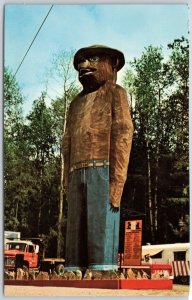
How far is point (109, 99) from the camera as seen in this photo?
4258mm

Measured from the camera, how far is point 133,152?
420 centimetres

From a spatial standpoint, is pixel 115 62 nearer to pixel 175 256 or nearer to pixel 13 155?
pixel 13 155

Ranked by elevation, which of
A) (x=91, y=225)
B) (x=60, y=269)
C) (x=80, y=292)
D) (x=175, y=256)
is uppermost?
(x=91, y=225)

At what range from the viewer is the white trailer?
4082 millimetres

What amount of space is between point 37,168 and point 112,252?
0.81 m

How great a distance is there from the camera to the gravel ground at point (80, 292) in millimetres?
4051

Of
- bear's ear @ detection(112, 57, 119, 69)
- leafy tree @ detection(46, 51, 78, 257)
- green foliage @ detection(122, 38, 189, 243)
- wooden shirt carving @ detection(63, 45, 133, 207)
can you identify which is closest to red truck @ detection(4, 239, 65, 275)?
leafy tree @ detection(46, 51, 78, 257)

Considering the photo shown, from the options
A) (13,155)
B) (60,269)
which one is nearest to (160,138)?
(13,155)

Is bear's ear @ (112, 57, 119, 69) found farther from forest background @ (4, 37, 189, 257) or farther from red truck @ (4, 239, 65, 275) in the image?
red truck @ (4, 239, 65, 275)

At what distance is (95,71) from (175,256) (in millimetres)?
1425

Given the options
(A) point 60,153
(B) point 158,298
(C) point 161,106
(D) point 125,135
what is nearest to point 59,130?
(A) point 60,153

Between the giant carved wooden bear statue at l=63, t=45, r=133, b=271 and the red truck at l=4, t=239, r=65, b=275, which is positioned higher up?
the giant carved wooden bear statue at l=63, t=45, r=133, b=271

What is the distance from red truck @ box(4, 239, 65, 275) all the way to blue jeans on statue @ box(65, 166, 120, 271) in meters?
0.09

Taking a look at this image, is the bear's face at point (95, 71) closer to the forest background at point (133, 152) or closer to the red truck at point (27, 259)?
the forest background at point (133, 152)
